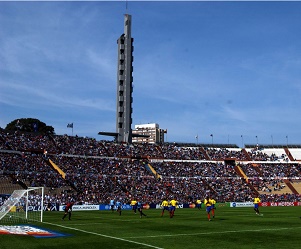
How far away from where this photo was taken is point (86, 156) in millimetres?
83062

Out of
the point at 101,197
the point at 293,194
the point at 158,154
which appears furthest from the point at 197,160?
the point at 101,197

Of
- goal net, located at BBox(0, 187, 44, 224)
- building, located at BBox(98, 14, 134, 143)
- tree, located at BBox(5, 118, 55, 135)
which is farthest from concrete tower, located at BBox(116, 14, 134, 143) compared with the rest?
tree, located at BBox(5, 118, 55, 135)

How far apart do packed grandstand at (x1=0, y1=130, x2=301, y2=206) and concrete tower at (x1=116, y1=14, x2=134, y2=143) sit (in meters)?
4.74

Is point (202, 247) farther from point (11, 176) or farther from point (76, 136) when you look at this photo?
point (76, 136)

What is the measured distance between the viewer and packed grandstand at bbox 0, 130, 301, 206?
69.1m

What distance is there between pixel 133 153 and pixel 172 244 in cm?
6964

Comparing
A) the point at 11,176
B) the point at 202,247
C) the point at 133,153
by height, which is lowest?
the point at 202,247

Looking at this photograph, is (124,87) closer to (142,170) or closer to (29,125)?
(142,170)

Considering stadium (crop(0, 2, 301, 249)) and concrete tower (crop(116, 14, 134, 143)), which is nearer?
stadium (crop(0, 2, 301, 249))

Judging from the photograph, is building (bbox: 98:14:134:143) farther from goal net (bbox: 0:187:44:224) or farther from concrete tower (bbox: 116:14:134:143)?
goal net (bbox: 0:187:44:224)

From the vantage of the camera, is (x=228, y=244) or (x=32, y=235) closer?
(x=228, y=244)

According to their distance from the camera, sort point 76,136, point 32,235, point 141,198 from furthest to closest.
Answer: point 76,136
point 141,198
point 32,235

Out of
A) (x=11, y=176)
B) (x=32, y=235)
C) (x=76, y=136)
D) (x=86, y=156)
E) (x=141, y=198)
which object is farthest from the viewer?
(x=76, y=136)

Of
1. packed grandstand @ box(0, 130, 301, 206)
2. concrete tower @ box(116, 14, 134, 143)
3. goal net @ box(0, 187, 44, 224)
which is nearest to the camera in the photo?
goal net @ box(0, 187, 44, 224)
